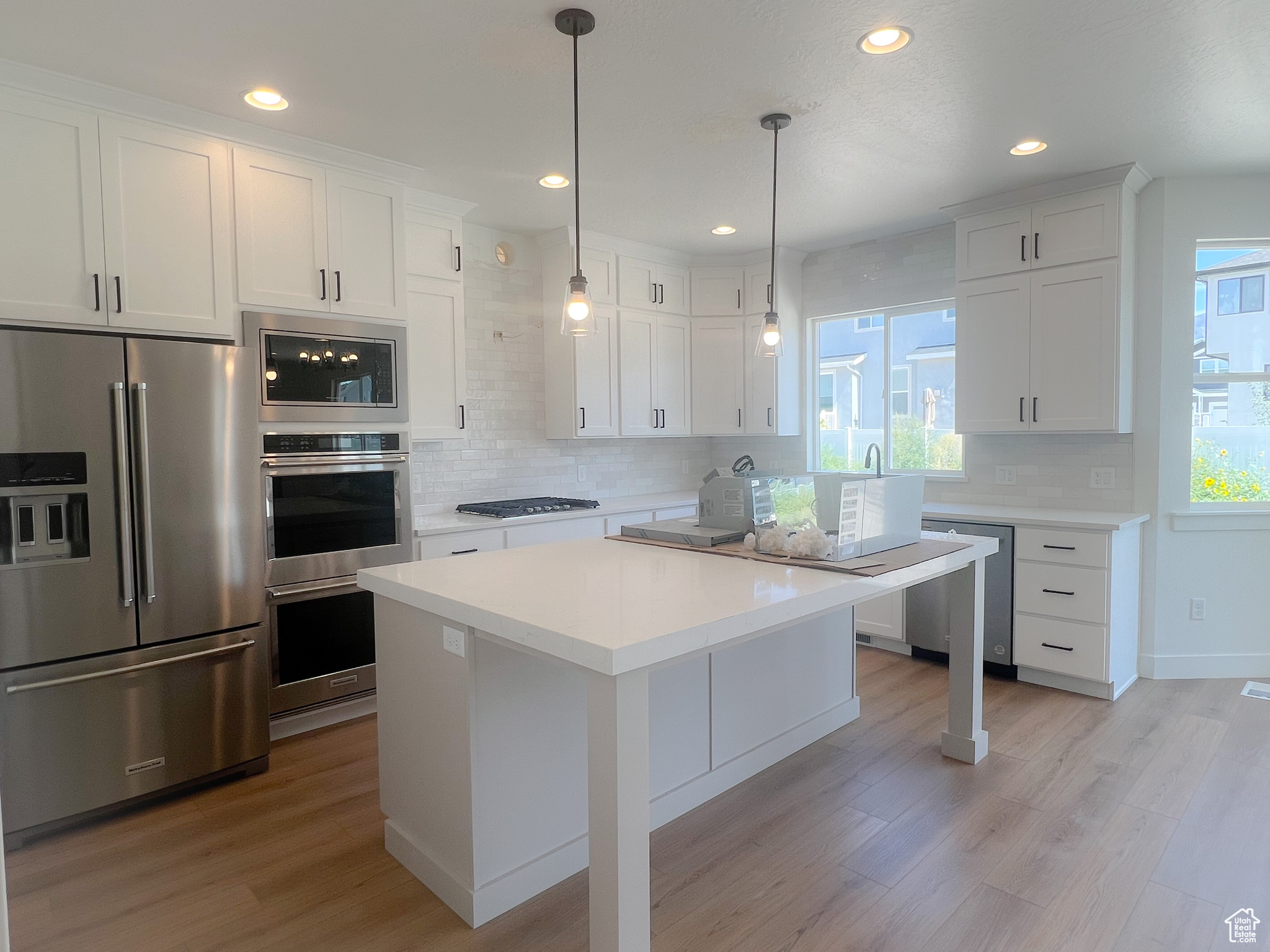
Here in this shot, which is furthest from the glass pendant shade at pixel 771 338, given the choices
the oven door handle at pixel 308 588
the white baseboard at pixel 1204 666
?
the white baseboard at pixel 1204 666

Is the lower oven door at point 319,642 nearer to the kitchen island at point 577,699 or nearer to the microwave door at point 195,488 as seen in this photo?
the microwave door at point 195,488

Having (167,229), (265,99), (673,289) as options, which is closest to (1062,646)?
(673,289)

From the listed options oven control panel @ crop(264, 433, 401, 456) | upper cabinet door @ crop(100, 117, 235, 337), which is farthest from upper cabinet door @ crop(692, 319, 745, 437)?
upper cabinet door @ crop(100, 117, 235, 337)

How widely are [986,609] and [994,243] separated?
1984mm

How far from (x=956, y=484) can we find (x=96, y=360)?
4.38 meters

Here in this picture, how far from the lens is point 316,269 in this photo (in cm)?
317

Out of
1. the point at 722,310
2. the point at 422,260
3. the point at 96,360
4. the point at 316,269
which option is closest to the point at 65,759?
the point at 96,360

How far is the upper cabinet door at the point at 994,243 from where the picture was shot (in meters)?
3.83

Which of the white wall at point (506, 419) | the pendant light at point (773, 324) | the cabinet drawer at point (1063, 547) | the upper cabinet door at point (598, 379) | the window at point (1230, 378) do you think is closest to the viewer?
the pendant light at point (773, 324)

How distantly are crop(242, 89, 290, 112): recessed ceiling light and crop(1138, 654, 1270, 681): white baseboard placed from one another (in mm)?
4805

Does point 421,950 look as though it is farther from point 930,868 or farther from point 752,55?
point 752,55

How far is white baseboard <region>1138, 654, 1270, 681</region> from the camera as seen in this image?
3740mm

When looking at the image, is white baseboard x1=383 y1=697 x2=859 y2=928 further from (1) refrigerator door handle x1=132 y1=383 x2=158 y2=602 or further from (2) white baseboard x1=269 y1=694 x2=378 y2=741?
(1) refrigerator door handle x1=132 y1=383 x2=158 y2=602

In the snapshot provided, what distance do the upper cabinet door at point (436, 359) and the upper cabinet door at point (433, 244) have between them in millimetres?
54
